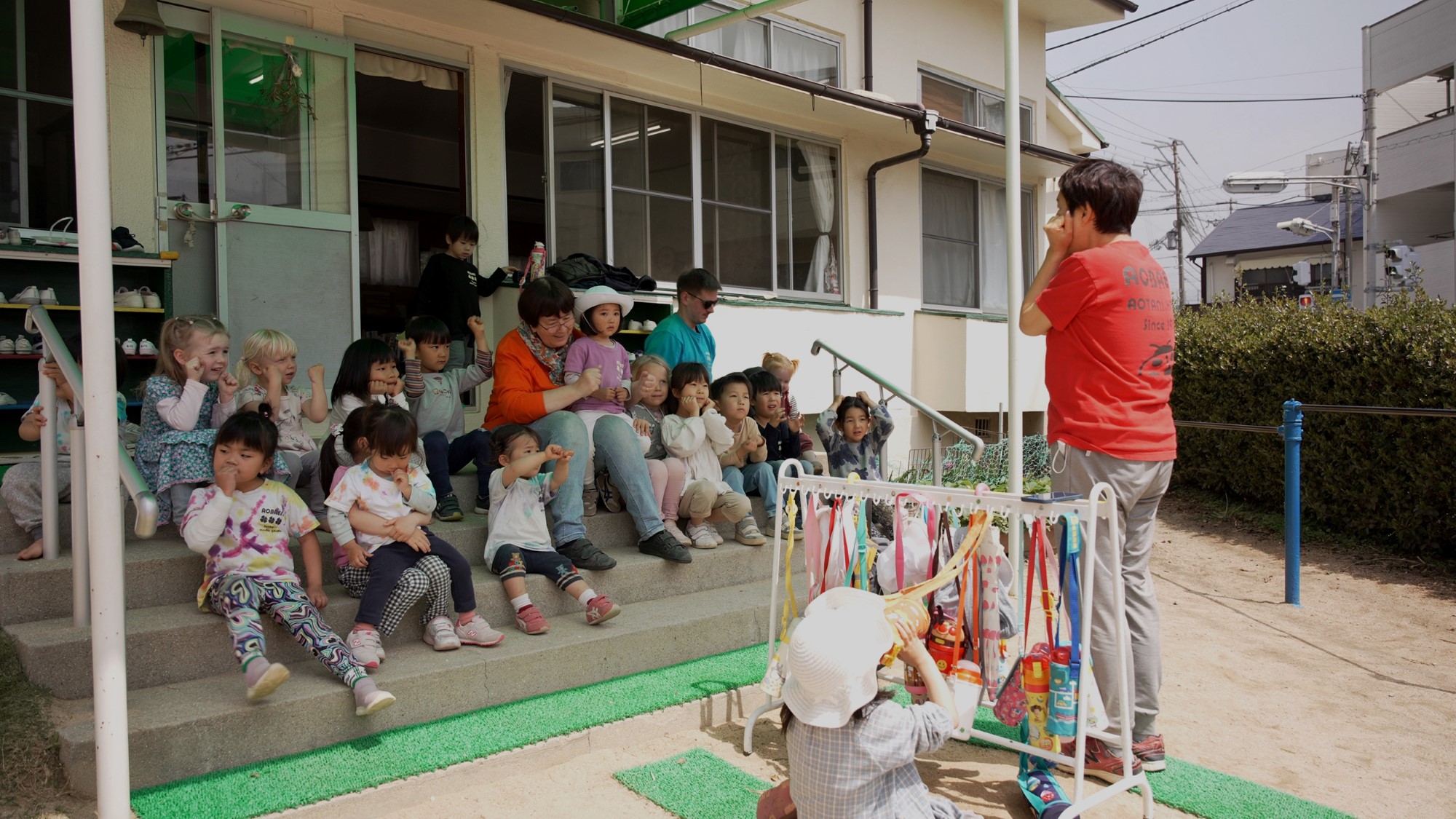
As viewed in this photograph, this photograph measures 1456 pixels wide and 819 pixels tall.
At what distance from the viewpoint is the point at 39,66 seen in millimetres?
5176

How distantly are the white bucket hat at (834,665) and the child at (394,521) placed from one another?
1791mm

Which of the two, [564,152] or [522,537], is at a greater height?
[564,152]

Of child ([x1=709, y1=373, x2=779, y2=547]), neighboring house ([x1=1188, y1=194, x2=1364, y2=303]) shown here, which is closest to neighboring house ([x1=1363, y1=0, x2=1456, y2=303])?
neighboring house ([x1=1188, y1=194, x2=1364, y2=303])

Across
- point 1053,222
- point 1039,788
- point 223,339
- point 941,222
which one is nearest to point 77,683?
point 223,339

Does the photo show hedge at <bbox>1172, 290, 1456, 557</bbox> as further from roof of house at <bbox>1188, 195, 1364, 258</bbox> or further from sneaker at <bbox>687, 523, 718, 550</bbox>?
roof of house at <bbox>1188, 195, 1364, 258</bbox>

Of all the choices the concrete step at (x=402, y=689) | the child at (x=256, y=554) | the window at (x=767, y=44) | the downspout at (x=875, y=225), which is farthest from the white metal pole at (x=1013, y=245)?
the downspout at (x=875, y=225)

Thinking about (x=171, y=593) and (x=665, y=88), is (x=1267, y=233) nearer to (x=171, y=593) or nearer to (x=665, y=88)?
(x=665, y=88)

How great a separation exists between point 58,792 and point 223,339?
6.19 feet

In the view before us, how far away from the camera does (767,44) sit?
8922mm

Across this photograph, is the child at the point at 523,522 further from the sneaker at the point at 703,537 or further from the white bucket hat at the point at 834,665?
the white bucket hat at the point at 834,665

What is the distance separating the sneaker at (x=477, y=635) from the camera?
3.70 metres

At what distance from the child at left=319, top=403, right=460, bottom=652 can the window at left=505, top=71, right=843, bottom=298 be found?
3364mm

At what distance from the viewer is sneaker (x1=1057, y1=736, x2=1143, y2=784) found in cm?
312

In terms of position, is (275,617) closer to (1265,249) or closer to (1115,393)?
(1115,393)
